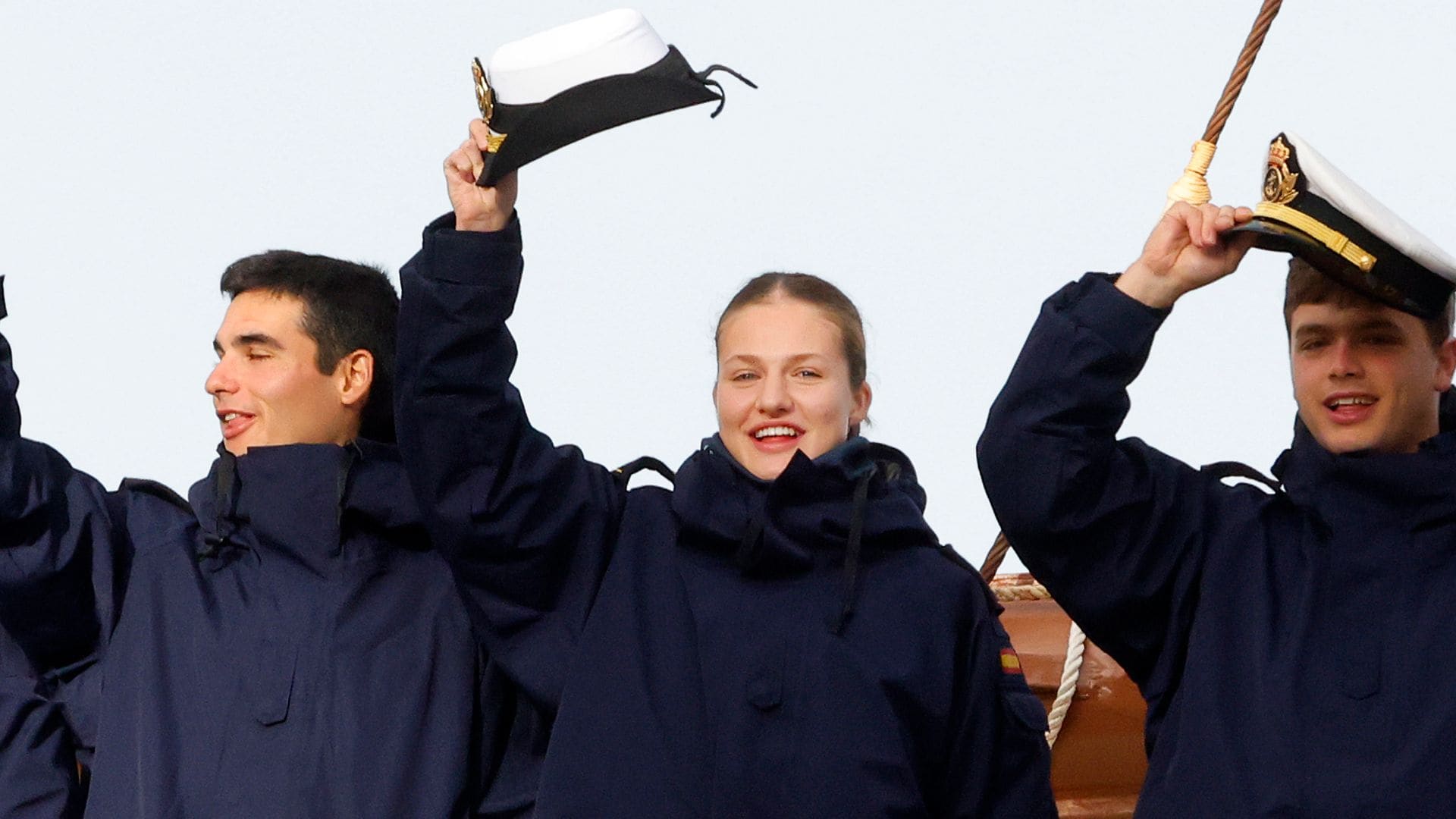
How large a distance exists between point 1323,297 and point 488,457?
1308mm

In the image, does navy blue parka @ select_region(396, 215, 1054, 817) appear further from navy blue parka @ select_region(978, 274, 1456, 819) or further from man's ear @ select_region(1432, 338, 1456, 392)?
man's ear @ select_region(1432, 338, 1456, 392)

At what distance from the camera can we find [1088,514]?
3.28 m

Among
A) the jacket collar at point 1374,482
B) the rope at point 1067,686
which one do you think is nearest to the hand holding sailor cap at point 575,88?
the jacket collar at point 1374,482

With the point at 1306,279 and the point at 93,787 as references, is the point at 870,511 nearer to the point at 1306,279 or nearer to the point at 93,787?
the point at 1306,279

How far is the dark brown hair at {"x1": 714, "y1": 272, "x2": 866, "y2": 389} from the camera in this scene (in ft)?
12.4

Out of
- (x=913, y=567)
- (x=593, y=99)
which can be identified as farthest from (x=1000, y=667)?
(x=593, y=99)

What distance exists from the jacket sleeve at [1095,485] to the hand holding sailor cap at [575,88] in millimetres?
641

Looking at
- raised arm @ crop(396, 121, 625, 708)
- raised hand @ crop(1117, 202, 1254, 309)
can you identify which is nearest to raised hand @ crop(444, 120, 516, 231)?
raised arm @ crop(396, 121, 625, 708)

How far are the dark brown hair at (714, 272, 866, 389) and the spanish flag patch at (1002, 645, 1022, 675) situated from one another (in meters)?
0.52

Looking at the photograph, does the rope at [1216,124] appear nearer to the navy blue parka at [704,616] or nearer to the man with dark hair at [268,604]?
the navy blue parka at [704,616]

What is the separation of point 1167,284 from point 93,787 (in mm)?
1919

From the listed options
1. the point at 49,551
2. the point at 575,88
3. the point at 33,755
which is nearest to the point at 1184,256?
the point at 575,88

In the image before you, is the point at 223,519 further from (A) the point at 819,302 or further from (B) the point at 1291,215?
(B) the point at 1291,215

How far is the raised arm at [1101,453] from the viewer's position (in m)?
3.23
